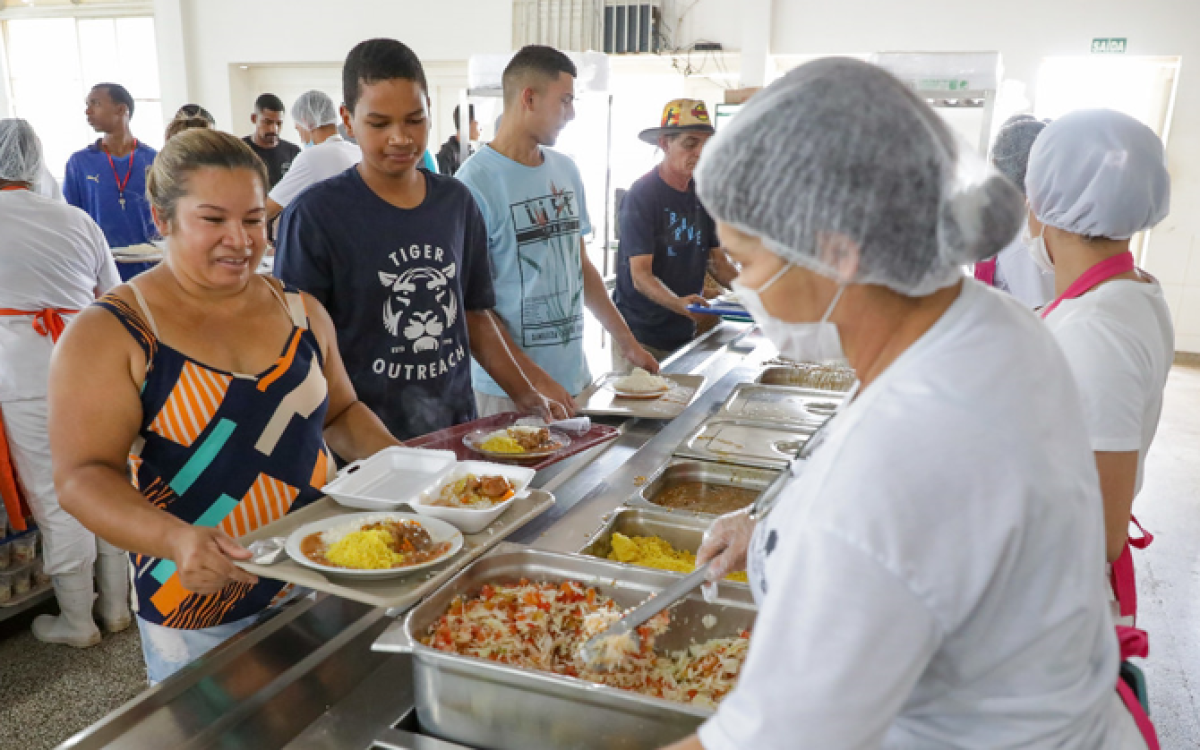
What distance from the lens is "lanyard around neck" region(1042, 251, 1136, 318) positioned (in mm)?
1332

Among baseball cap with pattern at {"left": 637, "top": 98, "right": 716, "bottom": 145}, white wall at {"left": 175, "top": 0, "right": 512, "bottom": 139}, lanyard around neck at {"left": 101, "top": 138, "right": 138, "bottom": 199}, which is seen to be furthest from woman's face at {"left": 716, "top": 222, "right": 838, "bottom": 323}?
white wall at {"left": 175, "top": 0, "right": 512, "bottom": 139}

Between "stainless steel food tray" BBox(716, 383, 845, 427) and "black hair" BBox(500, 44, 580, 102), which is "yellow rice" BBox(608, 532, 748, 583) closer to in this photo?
"stainless steel food tray" BBox(716, 383, 845, 427)

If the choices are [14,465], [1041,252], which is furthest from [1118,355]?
[14,465]

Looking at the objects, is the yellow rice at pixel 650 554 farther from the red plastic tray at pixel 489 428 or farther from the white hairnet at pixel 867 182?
the white hairnet at pixel 867 182

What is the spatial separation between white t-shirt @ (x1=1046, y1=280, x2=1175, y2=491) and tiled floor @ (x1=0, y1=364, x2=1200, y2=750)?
1935 mm

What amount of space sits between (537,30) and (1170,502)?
21.9ft

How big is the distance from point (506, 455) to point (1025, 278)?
201cm

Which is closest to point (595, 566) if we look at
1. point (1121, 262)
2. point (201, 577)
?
point (201, 577)

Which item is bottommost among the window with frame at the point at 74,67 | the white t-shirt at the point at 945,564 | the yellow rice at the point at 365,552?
the yellow rice at the point at 365,552

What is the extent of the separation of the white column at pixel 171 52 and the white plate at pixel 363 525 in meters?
9.57

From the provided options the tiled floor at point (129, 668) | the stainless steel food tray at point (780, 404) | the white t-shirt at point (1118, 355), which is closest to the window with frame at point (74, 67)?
the tiled floor at point (129, 668)

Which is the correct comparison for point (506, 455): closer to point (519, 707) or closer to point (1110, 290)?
point (519, 707)

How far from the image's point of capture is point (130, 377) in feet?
4.27

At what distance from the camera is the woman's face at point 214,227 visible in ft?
4.53
